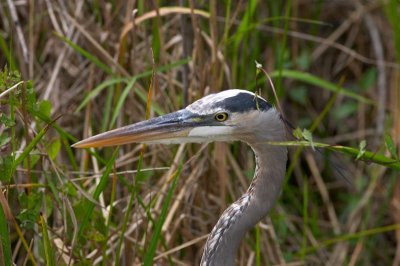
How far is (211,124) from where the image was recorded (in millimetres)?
2059

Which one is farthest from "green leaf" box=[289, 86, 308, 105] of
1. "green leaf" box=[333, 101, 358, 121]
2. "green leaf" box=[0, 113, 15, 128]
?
"green leaf" box=[0, 113, 15, 128]

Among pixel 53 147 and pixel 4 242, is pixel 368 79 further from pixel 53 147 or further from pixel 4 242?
pixel 4 242

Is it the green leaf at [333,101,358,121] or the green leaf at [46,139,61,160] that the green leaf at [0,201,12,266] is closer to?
the green leaf at [46,139,61,160]

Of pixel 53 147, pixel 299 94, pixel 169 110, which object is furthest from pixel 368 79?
pixel 53 147

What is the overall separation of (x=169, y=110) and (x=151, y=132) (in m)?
0.88

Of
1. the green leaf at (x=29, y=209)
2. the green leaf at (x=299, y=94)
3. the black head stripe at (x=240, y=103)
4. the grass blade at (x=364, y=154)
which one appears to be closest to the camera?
the grass blade at (x=364, y=154)

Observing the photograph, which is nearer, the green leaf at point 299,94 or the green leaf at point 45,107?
the green leaf at point 45,107

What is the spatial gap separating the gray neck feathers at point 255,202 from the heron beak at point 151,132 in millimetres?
167

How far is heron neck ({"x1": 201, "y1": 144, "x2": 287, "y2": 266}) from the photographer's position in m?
2.08

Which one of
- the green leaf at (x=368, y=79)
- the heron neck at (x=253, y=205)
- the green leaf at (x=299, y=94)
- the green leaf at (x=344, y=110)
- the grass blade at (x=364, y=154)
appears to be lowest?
the green leaf at (x=344, y=110)

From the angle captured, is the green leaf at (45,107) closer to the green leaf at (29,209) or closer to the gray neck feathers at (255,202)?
the green leaf at (29,209)

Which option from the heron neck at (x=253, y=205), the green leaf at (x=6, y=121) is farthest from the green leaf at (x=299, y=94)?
the green leaf at (x=6, y=121)

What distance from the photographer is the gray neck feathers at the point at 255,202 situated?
2.08m

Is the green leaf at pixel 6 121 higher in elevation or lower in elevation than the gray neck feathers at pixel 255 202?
higher
